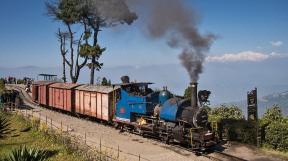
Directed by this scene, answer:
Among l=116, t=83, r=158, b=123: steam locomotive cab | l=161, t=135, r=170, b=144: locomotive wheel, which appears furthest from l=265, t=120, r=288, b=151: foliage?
l=116, t=83, r=158, b=123: steam locomotive cab

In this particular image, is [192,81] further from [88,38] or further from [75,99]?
[88,38]

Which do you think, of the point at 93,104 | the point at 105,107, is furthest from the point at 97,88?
the point at 105,107

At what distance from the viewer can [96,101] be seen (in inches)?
1029

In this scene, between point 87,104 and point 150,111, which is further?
point 87,104

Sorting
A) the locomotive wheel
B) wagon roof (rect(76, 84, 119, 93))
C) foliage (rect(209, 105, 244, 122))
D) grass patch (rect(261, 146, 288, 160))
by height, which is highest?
wagon roof (rect(76, 84, 119, 93))

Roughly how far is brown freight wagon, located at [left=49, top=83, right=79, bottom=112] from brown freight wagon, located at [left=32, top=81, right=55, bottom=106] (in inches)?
40.5

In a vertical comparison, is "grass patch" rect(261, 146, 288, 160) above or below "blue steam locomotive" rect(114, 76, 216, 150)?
below

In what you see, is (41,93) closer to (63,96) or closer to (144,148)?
(63,96)

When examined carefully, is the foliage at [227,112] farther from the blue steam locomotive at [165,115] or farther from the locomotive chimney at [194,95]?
the locomotive chimney at [194,95]

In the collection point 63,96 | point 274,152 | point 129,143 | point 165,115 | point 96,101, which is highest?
point 63,96

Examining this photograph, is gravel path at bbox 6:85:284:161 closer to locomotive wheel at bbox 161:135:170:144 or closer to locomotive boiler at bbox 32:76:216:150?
locomotive wheel at bbox 161:135:170:144

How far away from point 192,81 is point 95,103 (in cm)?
1032

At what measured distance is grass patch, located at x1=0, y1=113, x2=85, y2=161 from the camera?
16828 millimetres

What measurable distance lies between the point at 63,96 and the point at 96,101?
6953 millimetres
